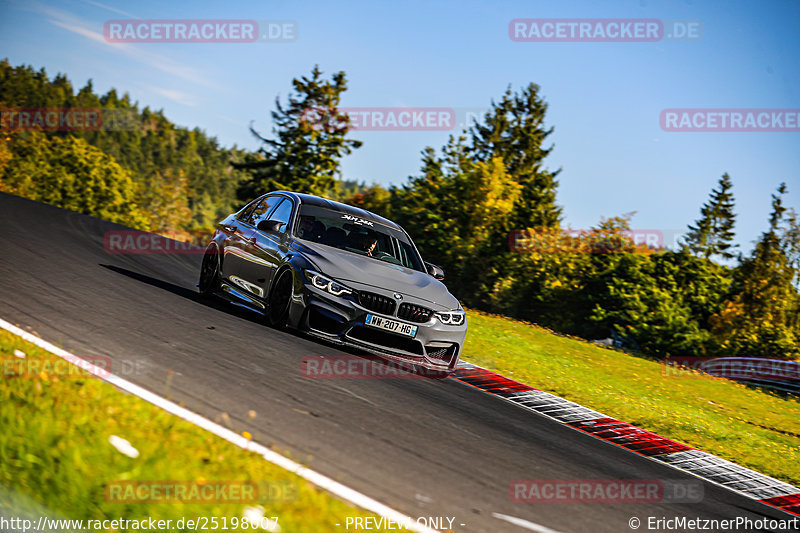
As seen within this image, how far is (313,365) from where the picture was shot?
760cm

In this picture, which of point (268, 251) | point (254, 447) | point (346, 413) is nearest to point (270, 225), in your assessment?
point (268, 251)

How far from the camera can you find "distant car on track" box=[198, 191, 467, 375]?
820 centimetres

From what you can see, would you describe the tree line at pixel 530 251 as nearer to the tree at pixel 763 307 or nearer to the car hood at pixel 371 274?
the tree at pixel 763 307

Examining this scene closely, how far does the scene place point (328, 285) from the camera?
8.21 metres

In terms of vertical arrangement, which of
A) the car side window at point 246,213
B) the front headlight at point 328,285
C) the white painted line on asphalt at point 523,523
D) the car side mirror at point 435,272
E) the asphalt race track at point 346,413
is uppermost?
the car side window at point 246,213

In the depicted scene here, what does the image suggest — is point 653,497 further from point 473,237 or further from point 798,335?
point 473,237

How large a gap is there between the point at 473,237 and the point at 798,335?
75.3ft

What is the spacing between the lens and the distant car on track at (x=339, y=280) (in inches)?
323

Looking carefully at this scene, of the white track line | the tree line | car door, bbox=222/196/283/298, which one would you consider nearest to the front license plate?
car door, bbox=222/196/283/298

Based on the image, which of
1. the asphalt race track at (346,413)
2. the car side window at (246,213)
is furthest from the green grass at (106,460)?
the car side window at (246,213)

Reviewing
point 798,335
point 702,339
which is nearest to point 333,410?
point 702,339

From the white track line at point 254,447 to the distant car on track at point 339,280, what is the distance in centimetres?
293

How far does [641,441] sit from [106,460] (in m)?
6.57

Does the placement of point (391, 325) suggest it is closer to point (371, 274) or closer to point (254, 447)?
point (371, 274)
